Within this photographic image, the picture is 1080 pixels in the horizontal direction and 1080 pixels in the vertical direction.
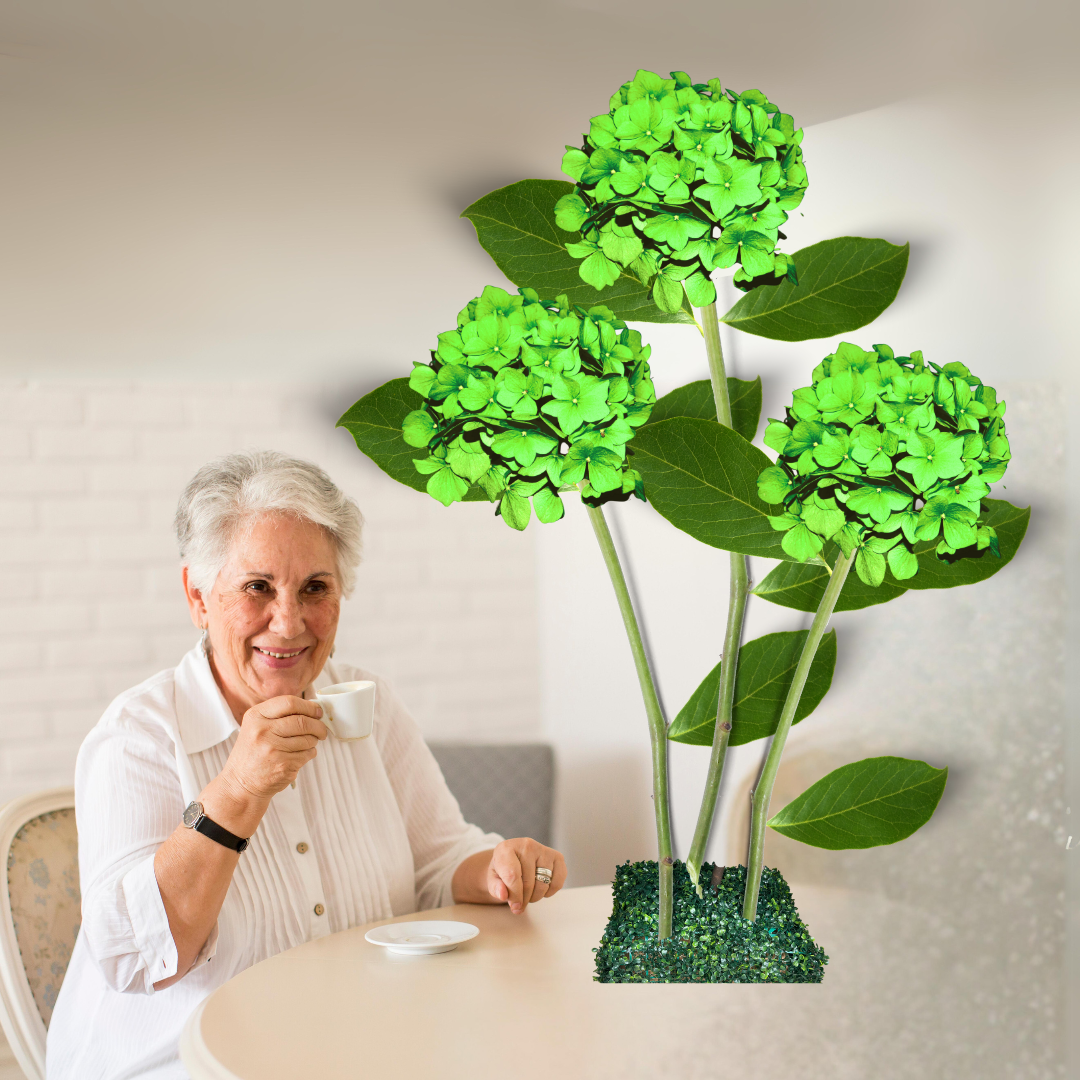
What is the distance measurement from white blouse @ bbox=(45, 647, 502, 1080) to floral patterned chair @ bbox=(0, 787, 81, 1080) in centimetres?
5

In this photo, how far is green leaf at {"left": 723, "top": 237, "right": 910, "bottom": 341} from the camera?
102 centimetres

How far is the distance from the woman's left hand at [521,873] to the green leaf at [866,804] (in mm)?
428

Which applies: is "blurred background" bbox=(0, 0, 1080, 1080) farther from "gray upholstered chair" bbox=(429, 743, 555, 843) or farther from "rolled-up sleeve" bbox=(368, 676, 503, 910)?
"rolled-up sleeve" bbox=(368, 676, 503, 910)

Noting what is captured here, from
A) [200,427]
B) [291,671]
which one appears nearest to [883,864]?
[291,671]

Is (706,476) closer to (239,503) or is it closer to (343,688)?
(343,688)

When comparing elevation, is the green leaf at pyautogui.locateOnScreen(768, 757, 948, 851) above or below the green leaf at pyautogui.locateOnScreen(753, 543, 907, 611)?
below

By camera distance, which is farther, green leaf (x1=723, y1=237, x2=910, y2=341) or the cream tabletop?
green leaf (x1=723, y1=237, x2=910, y2=341)

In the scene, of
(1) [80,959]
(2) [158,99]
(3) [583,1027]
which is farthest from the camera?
(2) [158,99]

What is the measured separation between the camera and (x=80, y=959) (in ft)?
4.10

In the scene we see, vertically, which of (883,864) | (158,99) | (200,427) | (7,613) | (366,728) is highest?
(158,99)

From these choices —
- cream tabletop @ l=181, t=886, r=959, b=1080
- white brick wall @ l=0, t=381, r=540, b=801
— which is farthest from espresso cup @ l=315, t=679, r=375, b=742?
white brick wall @ l=0, t=381, r=540, b=801

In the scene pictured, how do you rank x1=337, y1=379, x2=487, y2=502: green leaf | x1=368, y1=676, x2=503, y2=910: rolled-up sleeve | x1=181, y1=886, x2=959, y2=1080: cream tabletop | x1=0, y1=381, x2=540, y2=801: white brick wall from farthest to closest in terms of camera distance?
x1=0, y1=381, x2=540, y2=801: white brick wall
x1=368, y1=676, x2=503, y2=910: rolled-up sleeve
x1=337, y1=379, x2=487, y2=502: green leaf
x1=181, y1=886, x2=959, y2=1080: cream tabletop

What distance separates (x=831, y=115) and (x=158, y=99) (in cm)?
102

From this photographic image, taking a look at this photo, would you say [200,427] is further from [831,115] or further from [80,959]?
[831,115]
